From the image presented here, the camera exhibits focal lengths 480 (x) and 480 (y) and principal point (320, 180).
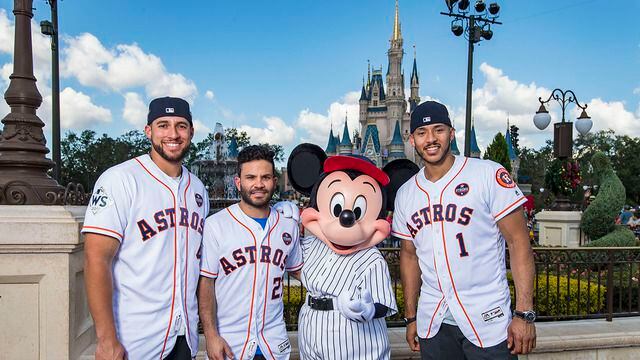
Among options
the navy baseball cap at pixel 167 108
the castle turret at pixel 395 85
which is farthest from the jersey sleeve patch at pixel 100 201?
the castle turret at pixel 395 85

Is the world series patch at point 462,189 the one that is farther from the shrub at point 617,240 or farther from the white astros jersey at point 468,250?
the shrub at point 617,240

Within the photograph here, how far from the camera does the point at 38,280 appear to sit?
3.48m

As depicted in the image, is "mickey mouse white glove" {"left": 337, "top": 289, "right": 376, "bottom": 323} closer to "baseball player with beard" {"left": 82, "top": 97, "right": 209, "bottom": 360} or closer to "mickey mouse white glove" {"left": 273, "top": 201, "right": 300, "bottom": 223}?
"mickey mouse white glove" {"left": 273, "top": 201, "right": 300, "bottom": 223}

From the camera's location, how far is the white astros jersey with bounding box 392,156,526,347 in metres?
3.11

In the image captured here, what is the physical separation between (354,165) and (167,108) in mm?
1380

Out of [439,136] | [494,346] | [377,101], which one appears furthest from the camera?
[377,101]

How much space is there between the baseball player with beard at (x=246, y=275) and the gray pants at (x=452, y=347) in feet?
3.22

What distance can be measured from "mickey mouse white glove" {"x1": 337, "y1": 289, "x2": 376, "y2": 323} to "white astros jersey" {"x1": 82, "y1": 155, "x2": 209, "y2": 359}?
965 millimetres

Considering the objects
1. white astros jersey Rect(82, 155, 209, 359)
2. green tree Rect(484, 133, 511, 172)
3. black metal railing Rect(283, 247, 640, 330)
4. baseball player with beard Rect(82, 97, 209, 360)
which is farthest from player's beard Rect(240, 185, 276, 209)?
green tree Rect(484, 133, 511, 172)

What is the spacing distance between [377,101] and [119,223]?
98.7 m

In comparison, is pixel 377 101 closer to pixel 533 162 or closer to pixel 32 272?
pixel 533 162

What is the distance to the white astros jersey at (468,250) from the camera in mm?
3113

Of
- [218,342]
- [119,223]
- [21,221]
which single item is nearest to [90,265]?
[119,223]

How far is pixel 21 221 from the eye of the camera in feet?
11.1
